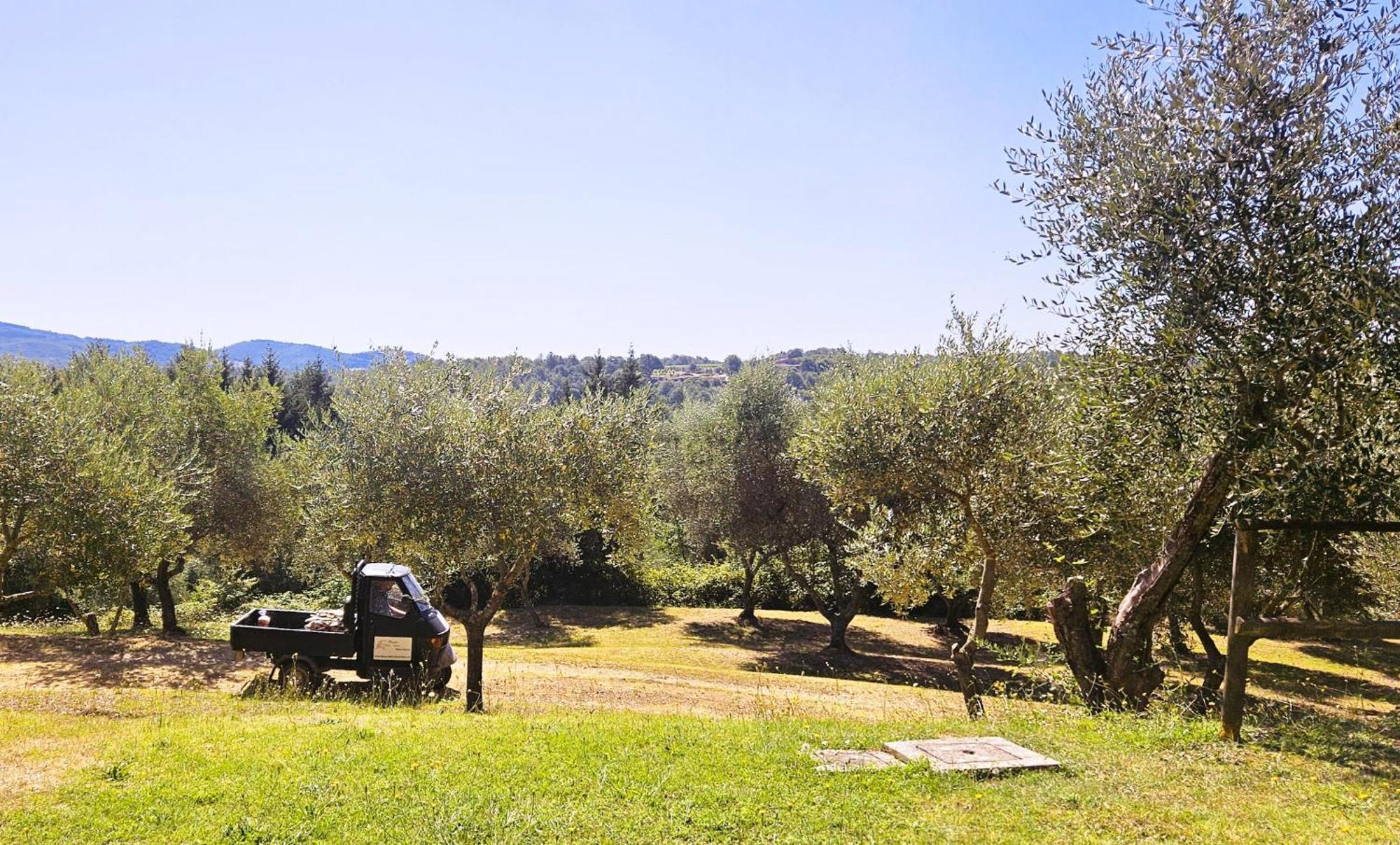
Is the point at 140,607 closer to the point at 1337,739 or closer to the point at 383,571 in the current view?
the point at 383,571

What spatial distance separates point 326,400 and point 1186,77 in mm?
79174

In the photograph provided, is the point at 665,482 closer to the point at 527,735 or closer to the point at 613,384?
the point at 527,735

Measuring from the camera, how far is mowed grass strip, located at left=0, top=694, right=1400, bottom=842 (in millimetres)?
6859

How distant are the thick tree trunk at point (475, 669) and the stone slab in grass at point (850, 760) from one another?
769cm

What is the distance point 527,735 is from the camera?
10.2 meters

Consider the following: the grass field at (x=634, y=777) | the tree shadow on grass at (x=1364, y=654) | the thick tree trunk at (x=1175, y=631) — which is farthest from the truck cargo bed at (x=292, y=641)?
the tree shadow on grass at (x=1364, y=654)

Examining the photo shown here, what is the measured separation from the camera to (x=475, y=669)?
629 inches

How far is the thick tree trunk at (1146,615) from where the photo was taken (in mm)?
11297

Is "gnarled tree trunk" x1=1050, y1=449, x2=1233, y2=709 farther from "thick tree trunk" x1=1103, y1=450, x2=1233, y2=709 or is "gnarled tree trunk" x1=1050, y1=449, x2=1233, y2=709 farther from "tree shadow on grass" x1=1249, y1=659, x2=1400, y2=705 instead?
"tree shadow on grass" x1=1249, y1=659, x2=1400, y2=705

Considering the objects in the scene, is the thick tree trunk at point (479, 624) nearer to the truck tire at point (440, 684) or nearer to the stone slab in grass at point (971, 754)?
the truck tire at point (440, 684)

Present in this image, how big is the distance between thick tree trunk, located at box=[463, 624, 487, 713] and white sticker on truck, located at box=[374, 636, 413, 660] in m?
1.17

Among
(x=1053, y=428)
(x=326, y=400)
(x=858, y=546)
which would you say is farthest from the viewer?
(x=326, y=400)

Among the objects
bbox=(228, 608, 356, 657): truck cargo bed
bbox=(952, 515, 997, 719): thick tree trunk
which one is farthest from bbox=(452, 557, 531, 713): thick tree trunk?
bbox=(952, 515, 997, 719): thick tree trunk

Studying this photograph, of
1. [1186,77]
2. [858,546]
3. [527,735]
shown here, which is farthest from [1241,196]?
[858,546]
